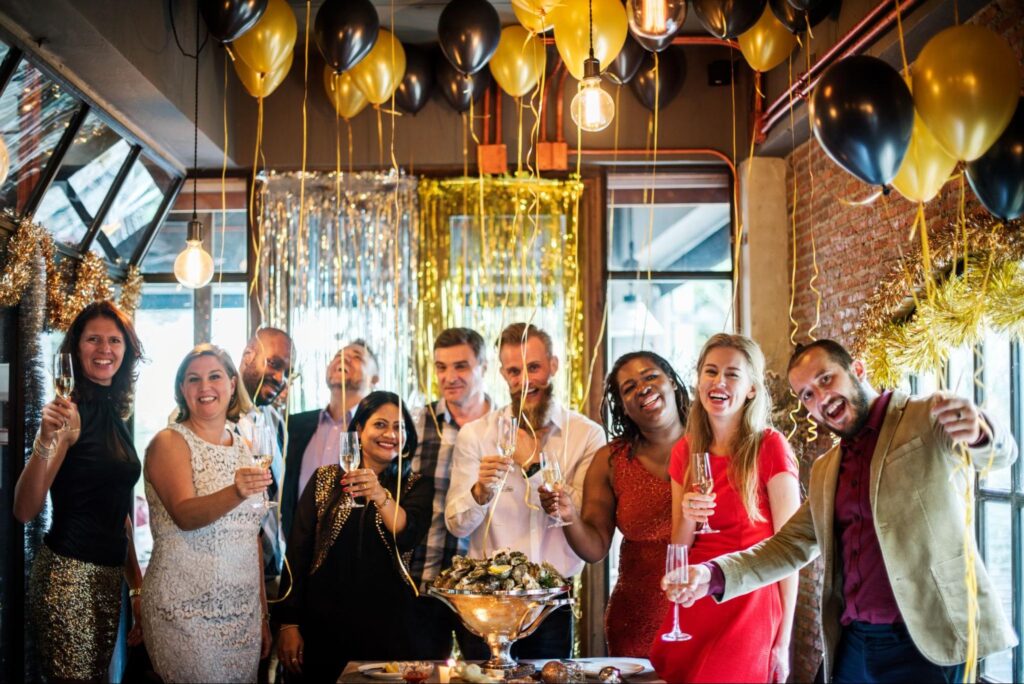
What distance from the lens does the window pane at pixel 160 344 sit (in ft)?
19.9

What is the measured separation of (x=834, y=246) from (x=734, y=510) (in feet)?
7.24

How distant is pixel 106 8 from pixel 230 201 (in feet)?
7.31

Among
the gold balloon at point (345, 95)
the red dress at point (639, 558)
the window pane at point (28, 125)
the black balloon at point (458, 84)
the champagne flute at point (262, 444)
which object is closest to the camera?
the champagne flute at point (262, 444)

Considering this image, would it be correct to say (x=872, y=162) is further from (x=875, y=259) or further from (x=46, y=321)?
(x=46, y=321)

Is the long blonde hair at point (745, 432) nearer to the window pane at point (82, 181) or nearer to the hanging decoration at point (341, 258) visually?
the hanging decoration at point (341, 258)

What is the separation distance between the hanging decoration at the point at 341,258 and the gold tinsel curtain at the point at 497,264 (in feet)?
0.36

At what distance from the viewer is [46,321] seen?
4391mm

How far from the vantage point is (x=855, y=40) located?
13.9 feet

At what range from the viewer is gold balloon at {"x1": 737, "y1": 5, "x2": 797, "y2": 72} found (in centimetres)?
438

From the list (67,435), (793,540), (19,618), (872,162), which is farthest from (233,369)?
(872,162)

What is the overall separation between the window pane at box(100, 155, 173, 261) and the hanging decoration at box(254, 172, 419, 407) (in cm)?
55

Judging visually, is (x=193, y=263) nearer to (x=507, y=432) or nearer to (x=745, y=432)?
(x=507, y=432)

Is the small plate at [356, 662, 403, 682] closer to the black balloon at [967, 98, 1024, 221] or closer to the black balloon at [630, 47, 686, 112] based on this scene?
the black balloon at [967, 98, 1024, 221]

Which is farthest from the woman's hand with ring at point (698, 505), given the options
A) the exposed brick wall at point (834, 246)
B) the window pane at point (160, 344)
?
the window pane at point (160, 344)
